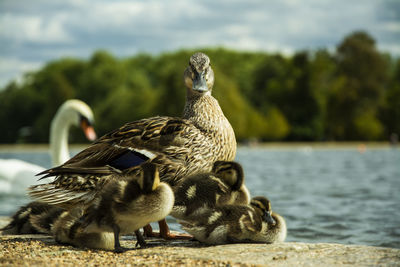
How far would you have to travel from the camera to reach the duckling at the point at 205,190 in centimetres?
461

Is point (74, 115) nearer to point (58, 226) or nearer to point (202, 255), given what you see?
point (58, 226)

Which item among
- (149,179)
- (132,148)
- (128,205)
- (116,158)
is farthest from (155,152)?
(128,205)

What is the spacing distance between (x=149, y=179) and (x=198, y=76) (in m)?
1.37

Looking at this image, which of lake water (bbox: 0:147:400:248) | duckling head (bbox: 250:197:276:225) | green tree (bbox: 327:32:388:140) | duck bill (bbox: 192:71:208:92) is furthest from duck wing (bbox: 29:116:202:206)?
green tree (bbox: 327:32:388:140)

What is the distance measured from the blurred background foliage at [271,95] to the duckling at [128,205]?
149 feet

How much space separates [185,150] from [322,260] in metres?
1.47

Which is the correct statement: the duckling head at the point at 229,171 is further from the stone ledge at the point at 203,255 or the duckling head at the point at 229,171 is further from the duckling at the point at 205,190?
the stone ledge at the point at 203,255

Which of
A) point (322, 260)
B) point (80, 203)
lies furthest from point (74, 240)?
point (322, 260)

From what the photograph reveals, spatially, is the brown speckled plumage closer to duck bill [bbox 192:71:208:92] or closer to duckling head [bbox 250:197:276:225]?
duck bill [bbox 192:71:208:92]

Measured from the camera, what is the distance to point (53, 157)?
369 inches

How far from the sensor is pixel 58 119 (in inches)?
393

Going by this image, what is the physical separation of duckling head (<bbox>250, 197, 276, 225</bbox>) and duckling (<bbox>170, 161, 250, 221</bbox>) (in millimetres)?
202

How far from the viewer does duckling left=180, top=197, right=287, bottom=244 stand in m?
4.45

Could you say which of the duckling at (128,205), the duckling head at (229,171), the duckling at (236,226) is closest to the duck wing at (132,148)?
the duckling at (128,205)
